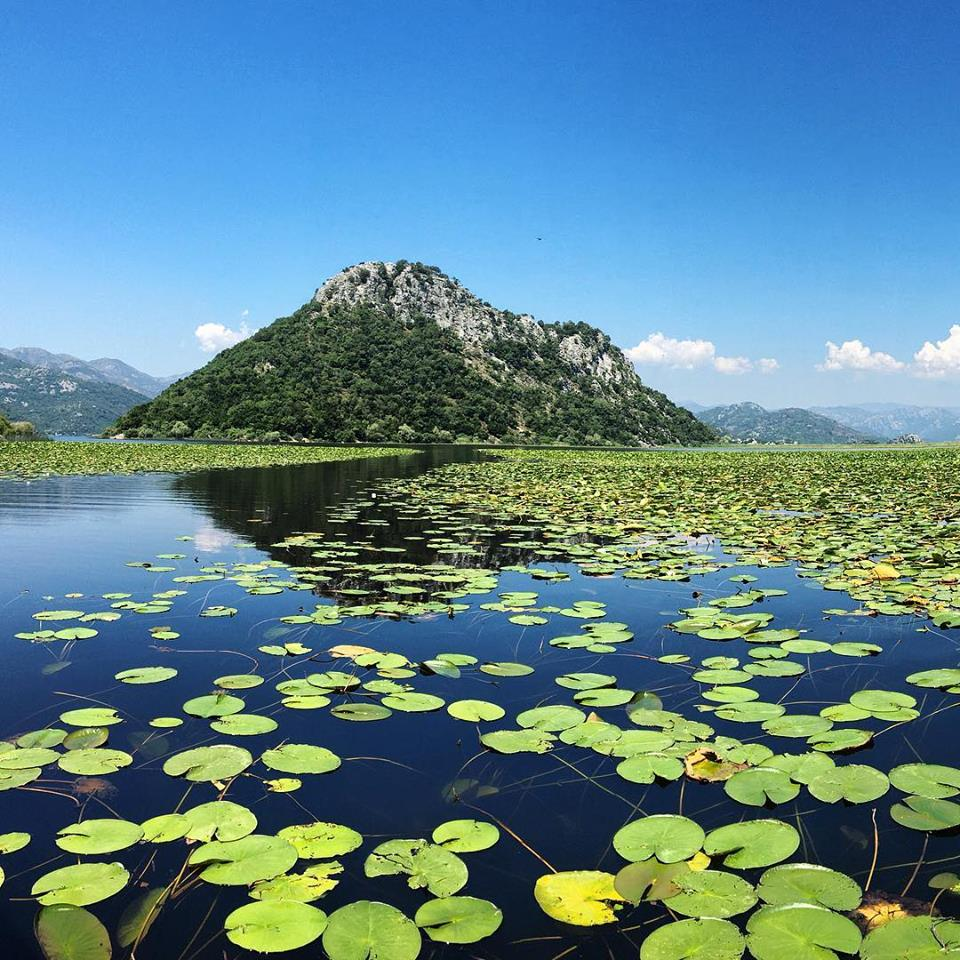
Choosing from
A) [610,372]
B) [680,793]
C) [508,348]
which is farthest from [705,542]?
[610,372]

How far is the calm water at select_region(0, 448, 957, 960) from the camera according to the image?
2.49 metres

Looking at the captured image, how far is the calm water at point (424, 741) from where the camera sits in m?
2.49

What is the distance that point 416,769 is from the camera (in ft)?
11.4

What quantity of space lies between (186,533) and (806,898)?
11.4 m

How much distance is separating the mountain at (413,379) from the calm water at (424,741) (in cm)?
8576

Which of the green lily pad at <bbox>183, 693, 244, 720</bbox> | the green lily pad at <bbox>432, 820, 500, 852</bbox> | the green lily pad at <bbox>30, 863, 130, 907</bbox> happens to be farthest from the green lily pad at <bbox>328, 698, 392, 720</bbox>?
the green lily pad at <bbox>30, 863, 130, 907</bbox>

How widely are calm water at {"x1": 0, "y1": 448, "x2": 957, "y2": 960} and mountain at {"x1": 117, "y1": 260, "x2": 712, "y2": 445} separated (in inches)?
3376

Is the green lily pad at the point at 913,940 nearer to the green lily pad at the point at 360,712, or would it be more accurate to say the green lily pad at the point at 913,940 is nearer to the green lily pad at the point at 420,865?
the green lily pad at the point at 420,865

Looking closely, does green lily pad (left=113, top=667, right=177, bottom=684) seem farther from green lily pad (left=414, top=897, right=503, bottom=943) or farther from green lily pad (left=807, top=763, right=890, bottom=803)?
green lily pad (left=807, top=763, right=890, bottom=803)

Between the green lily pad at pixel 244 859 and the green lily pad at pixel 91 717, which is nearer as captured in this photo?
the green lily pad at pixel 244 859

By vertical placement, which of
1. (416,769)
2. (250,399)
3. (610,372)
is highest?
(610,372)

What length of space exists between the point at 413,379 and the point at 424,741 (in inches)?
4898

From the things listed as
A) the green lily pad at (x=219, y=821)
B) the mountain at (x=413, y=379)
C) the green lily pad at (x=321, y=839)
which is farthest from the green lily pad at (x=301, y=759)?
the mountain at (x=413, y=379)

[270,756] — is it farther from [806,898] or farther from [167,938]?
[806,898]
